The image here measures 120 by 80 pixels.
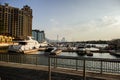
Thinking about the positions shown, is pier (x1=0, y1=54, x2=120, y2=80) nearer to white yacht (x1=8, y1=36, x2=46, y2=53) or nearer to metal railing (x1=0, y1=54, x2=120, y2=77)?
metal railing (x1=0, y1=54, x2=120, y2=77)

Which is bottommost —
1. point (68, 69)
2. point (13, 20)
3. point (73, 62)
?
point (68, 69)

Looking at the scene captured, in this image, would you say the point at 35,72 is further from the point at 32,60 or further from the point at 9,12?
the point at 9,12

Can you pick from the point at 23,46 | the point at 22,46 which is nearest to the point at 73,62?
the point at 22,46

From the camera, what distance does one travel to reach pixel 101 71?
39.2 ft

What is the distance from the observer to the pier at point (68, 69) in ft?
34.9

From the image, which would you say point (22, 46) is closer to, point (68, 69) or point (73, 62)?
point (73, 62)

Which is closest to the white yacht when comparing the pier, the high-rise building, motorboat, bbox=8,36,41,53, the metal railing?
motorboat, bbox=8,36,41,53

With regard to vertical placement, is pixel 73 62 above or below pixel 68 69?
above

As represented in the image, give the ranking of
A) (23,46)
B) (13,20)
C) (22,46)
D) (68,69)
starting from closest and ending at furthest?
(68,69)
(22,46)
(23,46)
(13,20)

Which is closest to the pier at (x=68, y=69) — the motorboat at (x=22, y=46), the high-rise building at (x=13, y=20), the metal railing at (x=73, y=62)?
the metal railing at (x=73, y=62)

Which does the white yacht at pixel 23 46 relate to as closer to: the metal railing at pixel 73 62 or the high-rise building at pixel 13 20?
the metal railing at pixel 73 62

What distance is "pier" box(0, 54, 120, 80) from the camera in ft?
34.9

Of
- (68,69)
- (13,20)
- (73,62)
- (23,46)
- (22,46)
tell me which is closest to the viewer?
(68,69)

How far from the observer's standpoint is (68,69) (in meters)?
13.3
